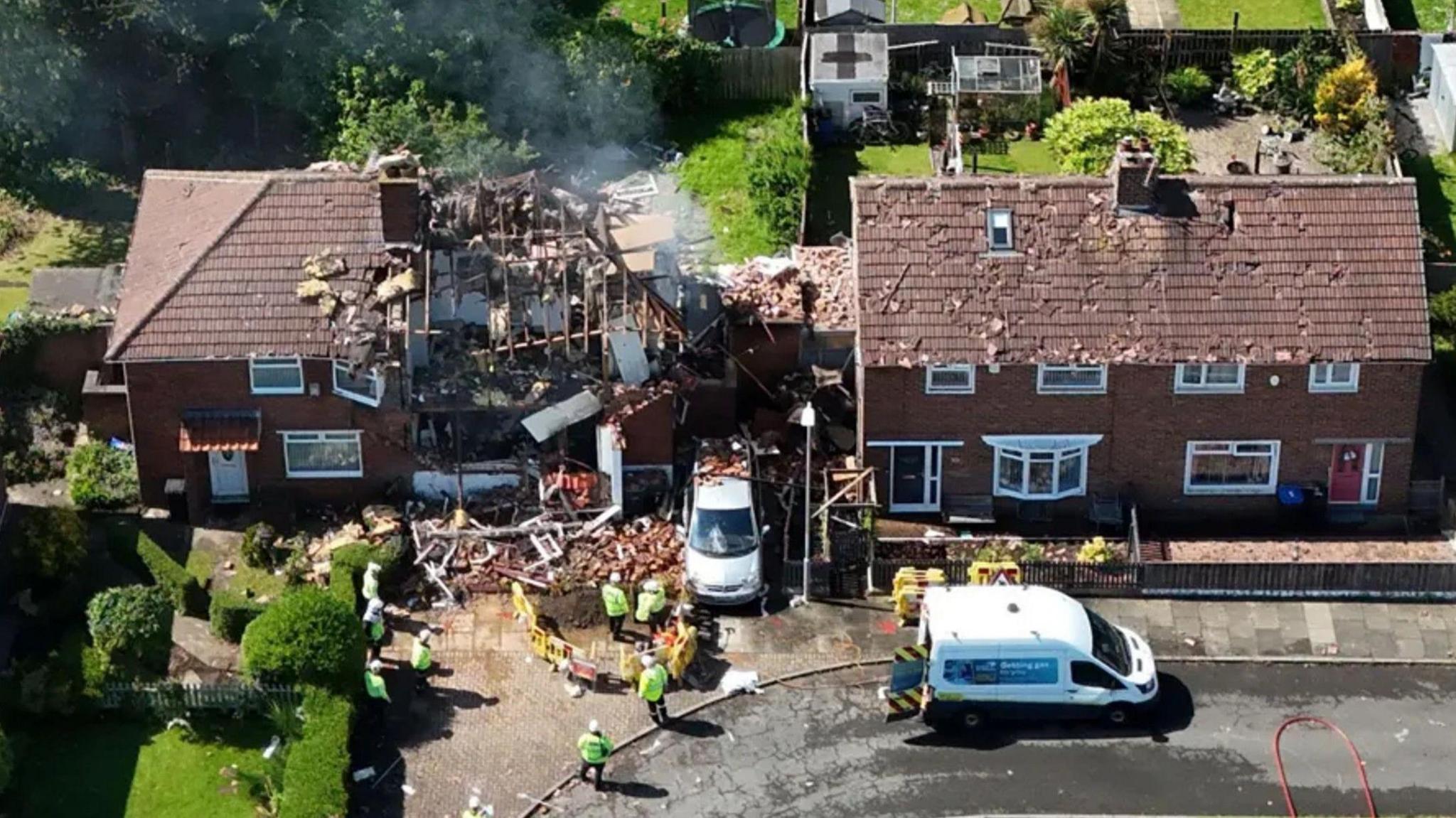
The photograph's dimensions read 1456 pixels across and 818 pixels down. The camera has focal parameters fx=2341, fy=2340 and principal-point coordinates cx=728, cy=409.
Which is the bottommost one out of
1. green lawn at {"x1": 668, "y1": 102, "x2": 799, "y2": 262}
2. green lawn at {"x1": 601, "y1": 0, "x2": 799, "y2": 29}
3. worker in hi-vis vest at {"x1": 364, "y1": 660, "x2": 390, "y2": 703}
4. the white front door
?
worker in hi-vis vest at {"x1": 364, "y1": 660, "x2": 390, "y2": 703}

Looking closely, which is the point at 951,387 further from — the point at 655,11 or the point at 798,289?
the point at 655,11

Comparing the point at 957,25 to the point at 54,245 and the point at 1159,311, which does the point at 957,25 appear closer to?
the point at 1159,311

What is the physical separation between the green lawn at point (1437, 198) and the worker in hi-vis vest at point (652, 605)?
78.4 ft

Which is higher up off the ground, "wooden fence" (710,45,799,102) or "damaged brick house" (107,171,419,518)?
"wooden fence" (710,45,799,102)

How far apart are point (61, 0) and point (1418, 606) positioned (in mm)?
36192

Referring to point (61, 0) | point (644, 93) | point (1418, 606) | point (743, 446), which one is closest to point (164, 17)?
point (61, 0)

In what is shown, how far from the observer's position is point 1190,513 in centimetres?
5044

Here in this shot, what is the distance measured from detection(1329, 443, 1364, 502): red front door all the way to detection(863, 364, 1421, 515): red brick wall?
0.70ft

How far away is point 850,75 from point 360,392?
21639mm

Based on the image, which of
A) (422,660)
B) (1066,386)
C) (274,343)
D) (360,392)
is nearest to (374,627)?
(422,660)

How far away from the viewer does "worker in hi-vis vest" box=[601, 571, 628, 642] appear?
46062 mm

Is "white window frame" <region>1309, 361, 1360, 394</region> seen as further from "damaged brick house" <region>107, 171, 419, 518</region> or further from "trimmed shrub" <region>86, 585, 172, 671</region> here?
"trimmed shrub" <region>86, 585, 172, 671</region>

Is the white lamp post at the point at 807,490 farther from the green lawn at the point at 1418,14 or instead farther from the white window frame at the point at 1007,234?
the green lawn at the point at 1418,14

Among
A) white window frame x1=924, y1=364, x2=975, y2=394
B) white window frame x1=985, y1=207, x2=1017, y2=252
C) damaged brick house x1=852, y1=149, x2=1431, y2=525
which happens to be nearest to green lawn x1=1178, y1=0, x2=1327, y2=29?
damaged brick house x1=852, y1=149, x2=1431, y2=525
